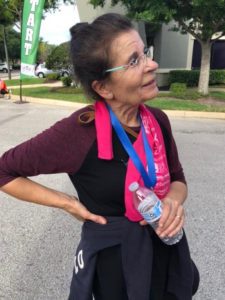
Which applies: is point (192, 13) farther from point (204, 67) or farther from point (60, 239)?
point (60, 239)

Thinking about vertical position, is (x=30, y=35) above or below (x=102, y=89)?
below

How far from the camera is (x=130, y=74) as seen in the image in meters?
1.44

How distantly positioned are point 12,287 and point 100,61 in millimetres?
2231

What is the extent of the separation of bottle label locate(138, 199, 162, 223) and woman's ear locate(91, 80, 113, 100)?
434 mm

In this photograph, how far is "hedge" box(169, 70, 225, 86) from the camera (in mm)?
19516

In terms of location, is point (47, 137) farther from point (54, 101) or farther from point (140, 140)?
point (54, 101)

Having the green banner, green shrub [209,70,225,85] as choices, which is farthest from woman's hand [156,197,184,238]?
green shrub [209,70,225,85]

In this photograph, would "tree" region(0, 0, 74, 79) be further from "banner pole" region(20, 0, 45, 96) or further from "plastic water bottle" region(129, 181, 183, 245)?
"plastic water bottle" region(129, 181, 183, 245)

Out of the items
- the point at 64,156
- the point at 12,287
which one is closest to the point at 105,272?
the point at 64,156

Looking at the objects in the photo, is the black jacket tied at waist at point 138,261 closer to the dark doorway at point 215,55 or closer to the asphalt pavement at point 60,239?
the asphalt pavement at point 60,239

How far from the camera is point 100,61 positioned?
1423mm

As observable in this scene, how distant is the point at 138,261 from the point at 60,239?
232cm

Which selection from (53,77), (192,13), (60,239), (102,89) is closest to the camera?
(102,89)

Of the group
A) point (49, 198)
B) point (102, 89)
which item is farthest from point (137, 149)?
point (49, 198)
